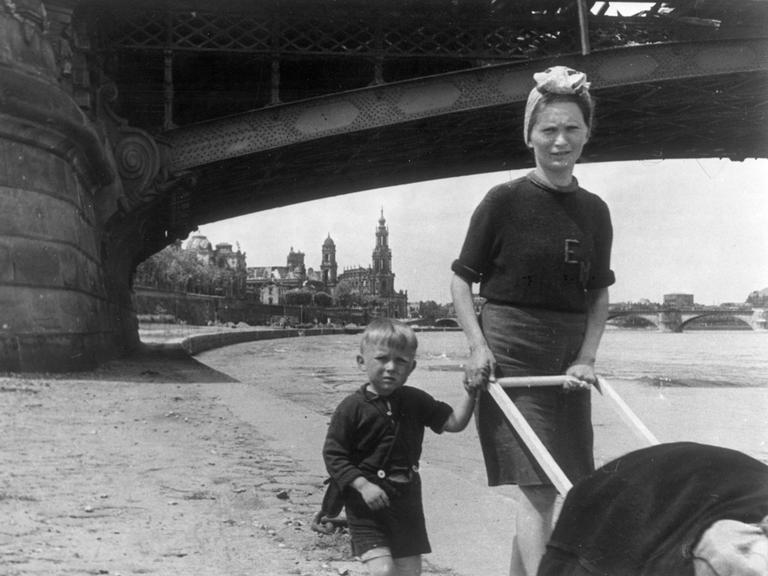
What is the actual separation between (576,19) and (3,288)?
1182 cm

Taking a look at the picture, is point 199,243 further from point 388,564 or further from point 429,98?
point 388,564

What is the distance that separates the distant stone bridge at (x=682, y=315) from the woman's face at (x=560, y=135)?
78720mm

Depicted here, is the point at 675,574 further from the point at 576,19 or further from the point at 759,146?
the point at 759,146

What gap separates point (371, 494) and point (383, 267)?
132 meters

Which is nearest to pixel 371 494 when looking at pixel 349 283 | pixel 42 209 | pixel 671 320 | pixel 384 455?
pixel 384 455

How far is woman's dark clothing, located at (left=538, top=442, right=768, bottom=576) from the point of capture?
53.1 inches

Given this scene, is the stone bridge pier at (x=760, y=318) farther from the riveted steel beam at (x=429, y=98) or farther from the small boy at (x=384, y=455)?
the small boy at (x=384, y=455)

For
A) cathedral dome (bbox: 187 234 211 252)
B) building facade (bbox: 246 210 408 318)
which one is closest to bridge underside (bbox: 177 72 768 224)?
cathedral dome (bbox: 187 234 211 252)

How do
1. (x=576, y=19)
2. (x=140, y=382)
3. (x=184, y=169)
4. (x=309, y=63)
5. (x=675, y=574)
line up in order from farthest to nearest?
(x=309, y=63), (x=576, y=19), (x=184, y=169), (x=140, y=382), (x=675, y=574)

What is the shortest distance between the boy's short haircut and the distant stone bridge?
78.8m

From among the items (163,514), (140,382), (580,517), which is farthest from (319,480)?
(140,382)

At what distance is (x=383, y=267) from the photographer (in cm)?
13438

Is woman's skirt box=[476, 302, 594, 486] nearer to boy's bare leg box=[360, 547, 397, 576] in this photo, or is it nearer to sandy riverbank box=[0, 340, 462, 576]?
boy's bare leg box=[360, 547, 397, 576]

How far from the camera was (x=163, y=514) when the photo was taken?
11.0 ft
